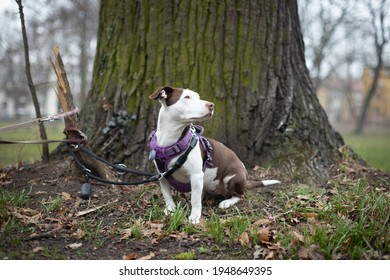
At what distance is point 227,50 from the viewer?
5.00 metres

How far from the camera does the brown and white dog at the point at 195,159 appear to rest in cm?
357

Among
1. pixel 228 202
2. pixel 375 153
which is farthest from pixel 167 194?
pixel 375 153

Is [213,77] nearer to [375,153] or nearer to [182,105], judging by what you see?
[182,105]

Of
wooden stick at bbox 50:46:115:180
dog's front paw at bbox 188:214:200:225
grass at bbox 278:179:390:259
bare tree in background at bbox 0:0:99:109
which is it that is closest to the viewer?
grass at bbox 278:179:390:259

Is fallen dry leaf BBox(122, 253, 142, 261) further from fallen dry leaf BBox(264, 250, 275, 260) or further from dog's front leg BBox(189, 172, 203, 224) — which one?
fallen dry leaf BBox(264, 250, 275, 260)

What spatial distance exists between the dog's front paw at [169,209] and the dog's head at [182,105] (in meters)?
0.94

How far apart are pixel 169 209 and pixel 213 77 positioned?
6.44ft

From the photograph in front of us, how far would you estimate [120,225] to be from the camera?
3654 millimetres

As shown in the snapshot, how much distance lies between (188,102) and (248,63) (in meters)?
1.82

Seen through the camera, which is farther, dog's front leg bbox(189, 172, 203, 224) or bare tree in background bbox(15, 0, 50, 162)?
bare tree in background bbox(15, 0, 50, 162)

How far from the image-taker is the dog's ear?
3.50 meters

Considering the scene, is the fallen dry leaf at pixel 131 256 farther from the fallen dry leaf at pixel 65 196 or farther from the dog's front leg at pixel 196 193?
the fallen dry leaf at pixel 65 196

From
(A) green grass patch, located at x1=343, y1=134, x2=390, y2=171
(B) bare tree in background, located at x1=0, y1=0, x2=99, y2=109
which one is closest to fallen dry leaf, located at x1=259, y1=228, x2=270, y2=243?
(A) green grass patch, located at x1=343, y1=134, x2=390, y2=171

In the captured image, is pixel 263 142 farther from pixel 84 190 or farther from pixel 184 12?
pixel 84 190
